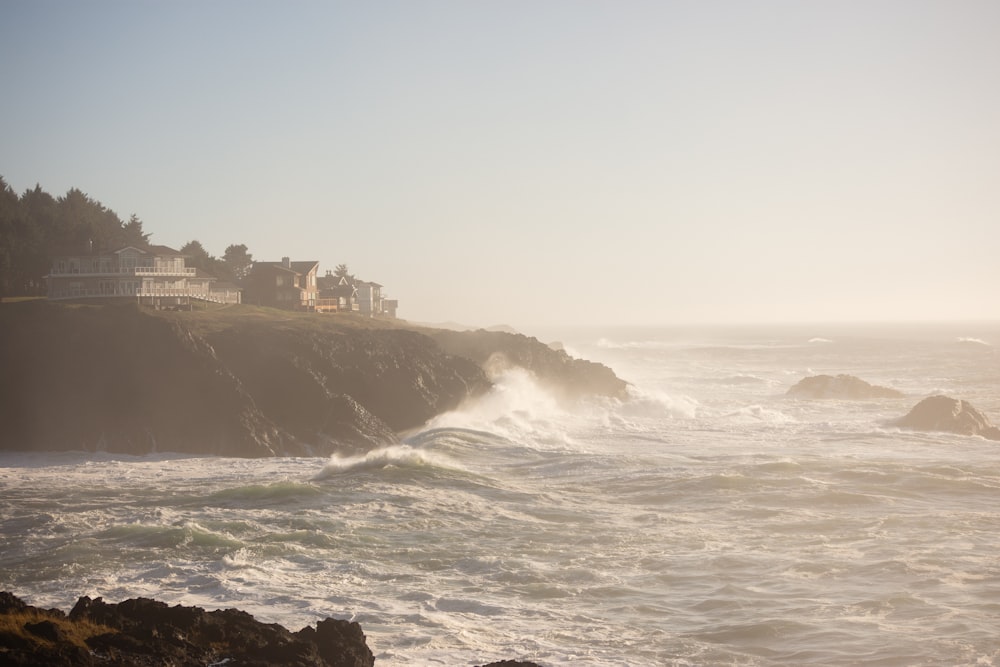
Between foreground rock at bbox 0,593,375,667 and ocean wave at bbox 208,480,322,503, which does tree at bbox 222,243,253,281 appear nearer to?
ocean wave at bbox 208,480,322,503

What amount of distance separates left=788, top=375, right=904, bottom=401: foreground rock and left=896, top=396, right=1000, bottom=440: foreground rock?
16268 millimetres

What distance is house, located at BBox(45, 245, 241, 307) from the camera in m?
63.2

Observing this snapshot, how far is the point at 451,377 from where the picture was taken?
182ft

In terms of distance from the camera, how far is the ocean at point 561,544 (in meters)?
18.8

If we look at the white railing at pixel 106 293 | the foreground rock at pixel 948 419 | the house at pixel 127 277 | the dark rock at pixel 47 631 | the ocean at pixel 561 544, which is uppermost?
the house at pixel 127 277

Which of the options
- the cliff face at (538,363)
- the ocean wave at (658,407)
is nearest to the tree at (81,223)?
the cliff face at (538,363)

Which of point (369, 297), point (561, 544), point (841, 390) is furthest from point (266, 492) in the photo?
point (369, 297)

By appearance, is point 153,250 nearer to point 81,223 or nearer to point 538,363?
point 81,223

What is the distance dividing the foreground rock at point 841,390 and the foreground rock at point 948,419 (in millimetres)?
16268

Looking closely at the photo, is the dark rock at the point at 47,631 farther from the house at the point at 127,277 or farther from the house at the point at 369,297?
the house at the point at 369,297

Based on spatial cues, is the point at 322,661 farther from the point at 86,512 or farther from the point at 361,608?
the point at 86,512

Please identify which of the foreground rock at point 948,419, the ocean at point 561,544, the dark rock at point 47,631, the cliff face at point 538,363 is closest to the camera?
the dark rock at point 47,631

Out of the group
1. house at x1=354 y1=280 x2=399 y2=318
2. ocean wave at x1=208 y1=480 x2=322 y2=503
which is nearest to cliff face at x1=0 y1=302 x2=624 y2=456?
ocean wave at x1=208 y1=480 x2=322 y2=503

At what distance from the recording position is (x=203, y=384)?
1781 inches
